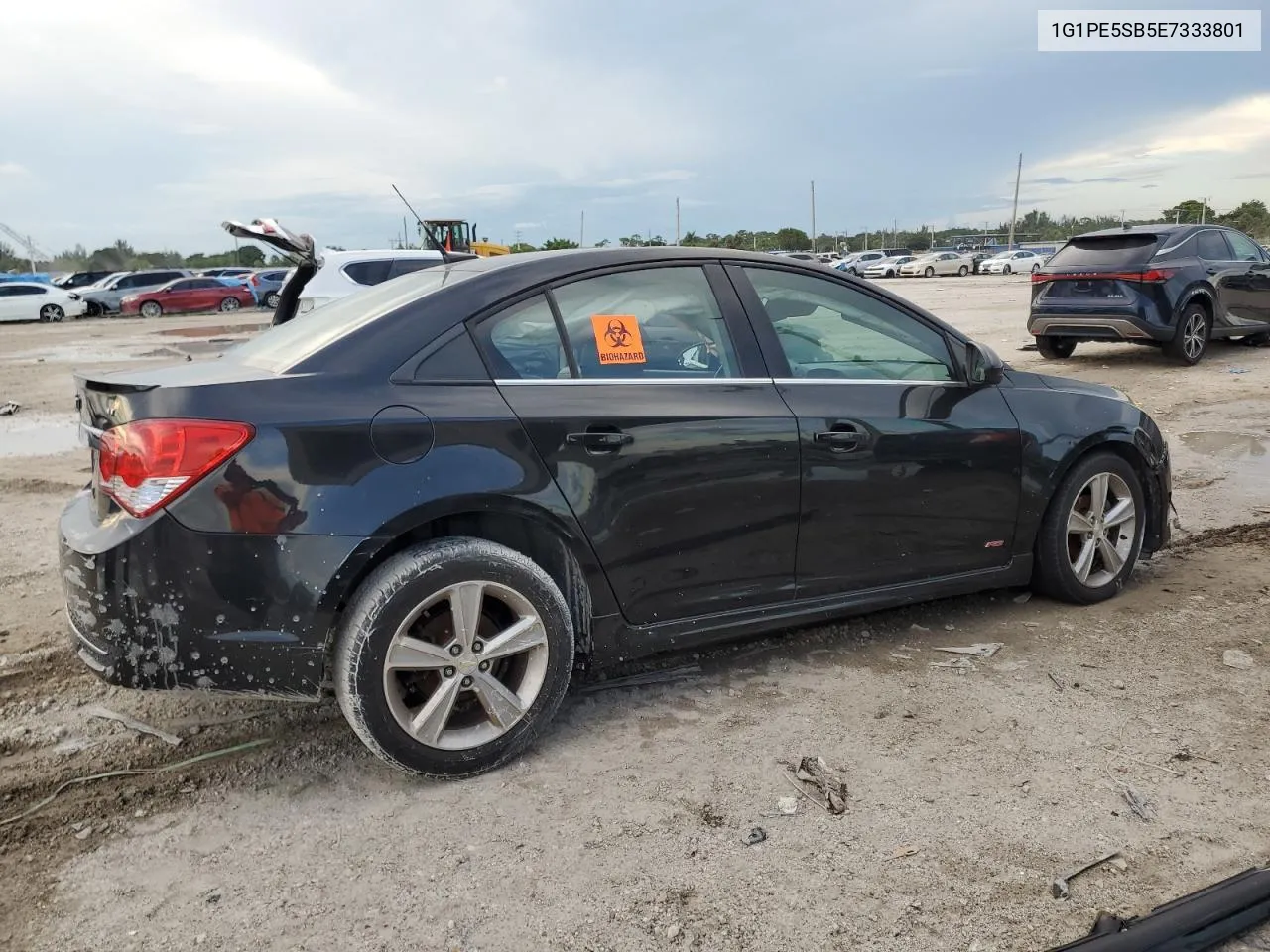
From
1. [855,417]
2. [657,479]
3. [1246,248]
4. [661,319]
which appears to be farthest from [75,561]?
[1246,248]

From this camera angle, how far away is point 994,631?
13.7 feet

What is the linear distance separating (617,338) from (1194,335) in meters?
10.5

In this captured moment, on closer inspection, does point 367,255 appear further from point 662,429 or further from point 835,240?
point 835,240

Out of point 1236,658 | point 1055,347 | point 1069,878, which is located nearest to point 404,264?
point 1055,347

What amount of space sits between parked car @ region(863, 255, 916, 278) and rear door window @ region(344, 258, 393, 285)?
3879 cm

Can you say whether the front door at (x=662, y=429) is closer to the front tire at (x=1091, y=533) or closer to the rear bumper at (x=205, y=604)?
the rear bumper at (x=205, y=604)

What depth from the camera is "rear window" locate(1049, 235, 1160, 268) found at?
11148mm

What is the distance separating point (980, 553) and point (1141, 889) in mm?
1735

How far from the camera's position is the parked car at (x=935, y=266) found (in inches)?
1908

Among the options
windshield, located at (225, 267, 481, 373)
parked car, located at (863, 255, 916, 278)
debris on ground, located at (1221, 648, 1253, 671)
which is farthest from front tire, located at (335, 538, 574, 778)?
parked car, located at (863, 255, 916, 278)

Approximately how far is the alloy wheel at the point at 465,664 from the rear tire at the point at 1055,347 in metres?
10.8

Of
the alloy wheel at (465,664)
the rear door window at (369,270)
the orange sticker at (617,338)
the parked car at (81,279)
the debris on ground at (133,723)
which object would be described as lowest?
the debris on ground at (133,723)

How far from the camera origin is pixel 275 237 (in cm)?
429

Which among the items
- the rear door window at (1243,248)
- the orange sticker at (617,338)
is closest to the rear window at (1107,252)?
the rear door window at (1243,248)
